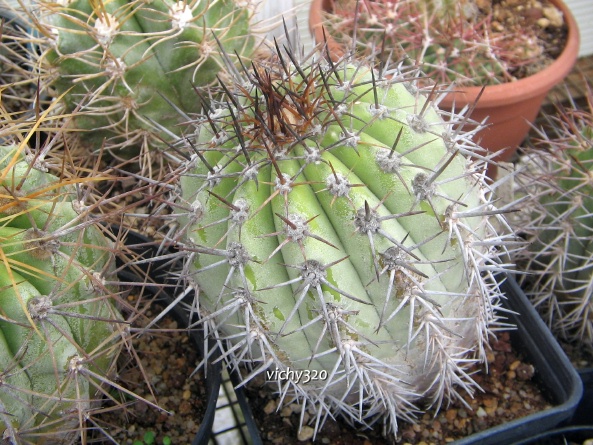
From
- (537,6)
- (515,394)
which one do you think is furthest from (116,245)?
(537,6)

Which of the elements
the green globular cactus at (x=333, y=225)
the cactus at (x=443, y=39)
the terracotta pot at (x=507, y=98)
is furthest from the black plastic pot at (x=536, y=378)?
the cactus at (x=443, y=39)

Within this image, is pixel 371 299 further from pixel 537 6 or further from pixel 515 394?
pixel 537 6

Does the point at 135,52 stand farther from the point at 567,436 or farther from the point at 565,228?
the point at 567,436

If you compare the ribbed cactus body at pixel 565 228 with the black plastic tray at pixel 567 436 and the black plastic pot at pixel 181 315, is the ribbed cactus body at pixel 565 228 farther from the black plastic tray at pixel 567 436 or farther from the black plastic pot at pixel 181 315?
the black plastic pot at pixel 181 315

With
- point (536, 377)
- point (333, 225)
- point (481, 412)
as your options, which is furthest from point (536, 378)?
point (333, 225)

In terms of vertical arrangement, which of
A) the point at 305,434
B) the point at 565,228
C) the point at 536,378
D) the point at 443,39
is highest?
the point at 443,39
